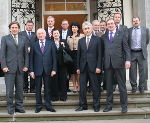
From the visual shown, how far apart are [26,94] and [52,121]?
4.49 ft

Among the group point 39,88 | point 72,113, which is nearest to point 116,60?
point 72,113

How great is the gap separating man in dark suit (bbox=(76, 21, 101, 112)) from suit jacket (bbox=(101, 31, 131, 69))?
20 centimetres

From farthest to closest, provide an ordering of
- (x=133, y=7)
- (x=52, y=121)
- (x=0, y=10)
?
(x=133, y=7), (x=0, y=10), (x=52, y=121)

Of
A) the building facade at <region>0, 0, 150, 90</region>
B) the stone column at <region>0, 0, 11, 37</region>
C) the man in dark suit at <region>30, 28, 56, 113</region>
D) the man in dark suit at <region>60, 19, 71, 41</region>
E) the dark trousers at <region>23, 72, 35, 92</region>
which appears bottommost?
the dark trousers at <region>23, 72, 35, 92</region>

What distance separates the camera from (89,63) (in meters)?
7.30

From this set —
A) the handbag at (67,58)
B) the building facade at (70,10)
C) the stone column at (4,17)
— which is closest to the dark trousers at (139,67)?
the handbag at (67,58)

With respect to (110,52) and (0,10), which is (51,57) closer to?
(110,52)

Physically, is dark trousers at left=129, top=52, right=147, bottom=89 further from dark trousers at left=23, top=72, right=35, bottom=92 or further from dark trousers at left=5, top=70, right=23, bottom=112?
dark trousers at left=5, top=70, right=23, bottom=112

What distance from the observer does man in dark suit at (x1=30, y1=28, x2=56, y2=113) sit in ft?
23.7

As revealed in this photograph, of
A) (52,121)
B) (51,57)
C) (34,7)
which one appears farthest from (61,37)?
(34,7)

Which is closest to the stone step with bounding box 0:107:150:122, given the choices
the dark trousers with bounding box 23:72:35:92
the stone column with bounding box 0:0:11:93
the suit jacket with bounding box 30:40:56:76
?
the suit jacket with bounding box 30:40:56:76

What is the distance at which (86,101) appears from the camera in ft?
24.5

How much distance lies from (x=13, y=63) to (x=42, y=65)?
0.64 metres

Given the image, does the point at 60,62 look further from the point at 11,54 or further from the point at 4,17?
the point at 4,17
